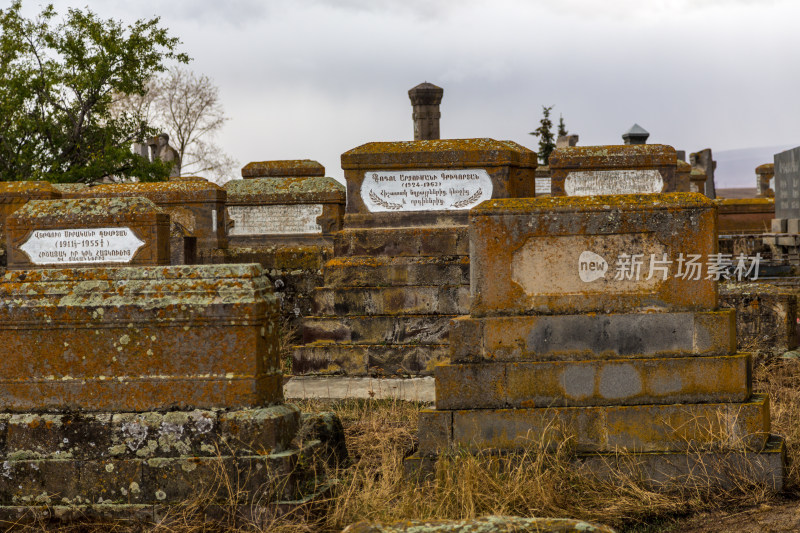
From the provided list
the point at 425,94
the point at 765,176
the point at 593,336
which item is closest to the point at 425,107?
the point at 425,94

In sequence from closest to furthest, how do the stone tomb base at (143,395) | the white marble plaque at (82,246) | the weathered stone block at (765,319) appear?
the stone tomb base at (143,395) → the white marble plaque at (82,246) → the weathered stone block at (765,319)

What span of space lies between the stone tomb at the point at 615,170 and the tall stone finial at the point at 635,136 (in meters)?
7.89

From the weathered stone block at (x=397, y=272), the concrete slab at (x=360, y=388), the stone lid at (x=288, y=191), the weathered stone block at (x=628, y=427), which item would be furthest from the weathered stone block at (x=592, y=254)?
the stone lid at (x=288, y=191)

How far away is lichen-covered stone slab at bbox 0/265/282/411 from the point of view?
544 cm

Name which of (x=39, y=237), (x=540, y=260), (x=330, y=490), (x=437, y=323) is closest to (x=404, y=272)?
(x=437, y=323)

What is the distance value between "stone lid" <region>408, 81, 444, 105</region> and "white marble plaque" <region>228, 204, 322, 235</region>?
4.08 m

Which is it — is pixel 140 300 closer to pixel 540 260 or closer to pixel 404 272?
pixel 540 260

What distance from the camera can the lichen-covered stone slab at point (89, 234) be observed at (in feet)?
33.1

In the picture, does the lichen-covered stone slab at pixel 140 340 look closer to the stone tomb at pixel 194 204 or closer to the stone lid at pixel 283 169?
the stone tomb at pixel 194 204

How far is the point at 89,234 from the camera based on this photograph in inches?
403

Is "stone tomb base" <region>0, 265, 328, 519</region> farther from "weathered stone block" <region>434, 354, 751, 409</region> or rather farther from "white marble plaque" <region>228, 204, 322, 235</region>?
"white marble plaque" <region>228, 204, 322, 235</region>

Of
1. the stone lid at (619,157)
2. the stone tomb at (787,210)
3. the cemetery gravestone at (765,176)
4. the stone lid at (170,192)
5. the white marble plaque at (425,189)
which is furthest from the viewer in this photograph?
the cemetery gravestone at (765,176)

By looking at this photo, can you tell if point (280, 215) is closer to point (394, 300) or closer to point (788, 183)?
point (394, 300)

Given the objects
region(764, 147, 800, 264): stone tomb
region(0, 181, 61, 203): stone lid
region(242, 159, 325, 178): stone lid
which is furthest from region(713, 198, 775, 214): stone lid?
region(0, 181, 61, 203): stone lid
